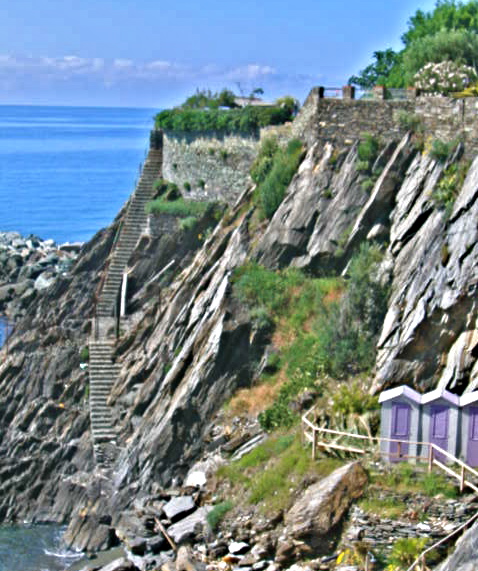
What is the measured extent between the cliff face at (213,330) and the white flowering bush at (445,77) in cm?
302

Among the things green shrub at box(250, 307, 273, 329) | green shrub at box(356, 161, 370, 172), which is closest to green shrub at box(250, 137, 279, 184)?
green shrub at box(356, 161, 370, 172)

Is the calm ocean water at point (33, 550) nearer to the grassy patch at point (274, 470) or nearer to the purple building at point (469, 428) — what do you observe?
the grassy patch at point (274, 470)

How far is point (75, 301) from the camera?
151ft

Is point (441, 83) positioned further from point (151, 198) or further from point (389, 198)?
point (151, 198)

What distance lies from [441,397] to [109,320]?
21318 millimetres

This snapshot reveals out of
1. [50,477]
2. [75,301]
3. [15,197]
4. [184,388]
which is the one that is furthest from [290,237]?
[15,197]

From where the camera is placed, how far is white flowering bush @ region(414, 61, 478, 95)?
34.2 metres

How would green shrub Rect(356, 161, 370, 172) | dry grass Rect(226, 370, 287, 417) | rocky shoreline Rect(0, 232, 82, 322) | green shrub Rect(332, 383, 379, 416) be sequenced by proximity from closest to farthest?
green shrub Rect(332, 383, 379, 416)
dry grass Rect(226, 370, 287, 417)
green shrub Rect(356, 161, 370, 172)
rocky shoreline Rect(0, 232, 82, 322)

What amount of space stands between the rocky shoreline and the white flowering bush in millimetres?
26837

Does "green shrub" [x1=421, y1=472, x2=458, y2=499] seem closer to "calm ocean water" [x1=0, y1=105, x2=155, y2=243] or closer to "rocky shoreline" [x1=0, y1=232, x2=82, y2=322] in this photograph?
"rocky shoreline" [x1=0, y1=232, x2=82, y2=322]

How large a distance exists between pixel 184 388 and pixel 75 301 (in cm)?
1525

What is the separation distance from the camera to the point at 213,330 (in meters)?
32.5

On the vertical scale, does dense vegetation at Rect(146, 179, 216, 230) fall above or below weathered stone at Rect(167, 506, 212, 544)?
above

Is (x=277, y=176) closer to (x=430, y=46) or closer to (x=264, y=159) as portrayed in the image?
(x=264, y=159)
